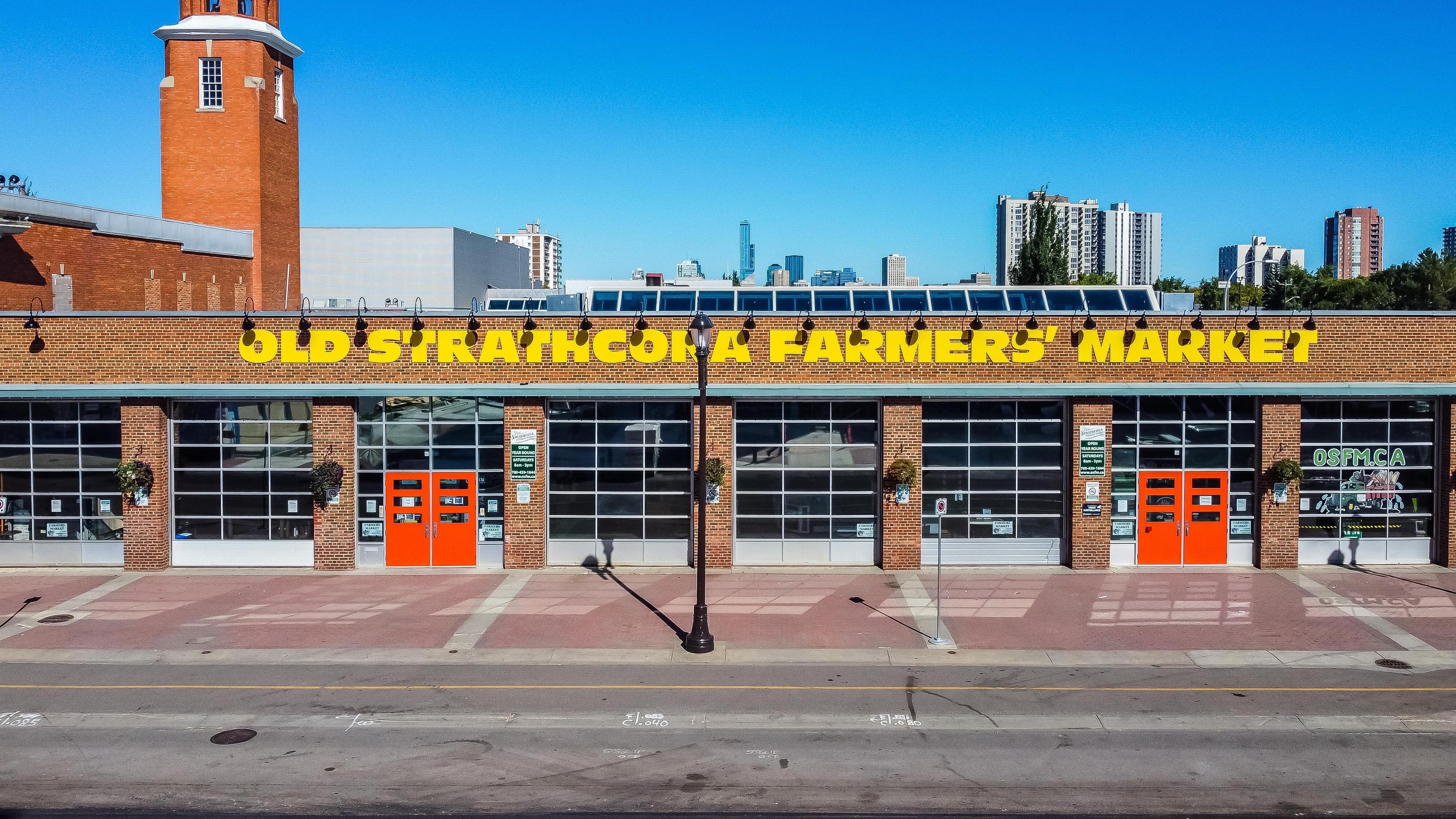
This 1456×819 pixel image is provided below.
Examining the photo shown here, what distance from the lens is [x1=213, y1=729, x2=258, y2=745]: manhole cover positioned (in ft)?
46.5

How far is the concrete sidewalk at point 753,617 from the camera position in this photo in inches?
720

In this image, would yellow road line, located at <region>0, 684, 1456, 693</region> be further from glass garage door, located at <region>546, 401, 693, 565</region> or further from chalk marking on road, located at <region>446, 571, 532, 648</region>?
glass garage door, located at <region>546, 401, 693, 565</region>

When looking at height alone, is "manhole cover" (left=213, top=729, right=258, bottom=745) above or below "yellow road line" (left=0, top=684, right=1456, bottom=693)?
below

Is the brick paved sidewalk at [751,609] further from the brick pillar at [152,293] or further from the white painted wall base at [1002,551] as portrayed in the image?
the brick pillar at [152,293]

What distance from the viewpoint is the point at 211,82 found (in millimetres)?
46062

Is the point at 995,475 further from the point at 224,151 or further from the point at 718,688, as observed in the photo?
the point at 224,151

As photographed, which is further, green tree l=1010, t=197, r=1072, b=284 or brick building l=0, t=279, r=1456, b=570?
green tree l=1010, t=197, r=1072, b=284

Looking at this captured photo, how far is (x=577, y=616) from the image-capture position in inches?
818

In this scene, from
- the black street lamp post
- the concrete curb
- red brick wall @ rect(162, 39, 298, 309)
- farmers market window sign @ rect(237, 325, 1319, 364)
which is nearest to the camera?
the concrete curb

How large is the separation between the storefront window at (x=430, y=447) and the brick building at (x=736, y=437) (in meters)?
0.06

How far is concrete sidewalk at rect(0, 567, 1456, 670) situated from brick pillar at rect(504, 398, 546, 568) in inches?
21.8

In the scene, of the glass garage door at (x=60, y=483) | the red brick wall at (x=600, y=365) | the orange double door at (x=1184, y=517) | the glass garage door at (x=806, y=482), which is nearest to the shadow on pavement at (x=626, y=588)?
the glass garage door at (x=806, y=482)

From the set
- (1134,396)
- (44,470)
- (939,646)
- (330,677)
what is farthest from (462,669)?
(1134,396)

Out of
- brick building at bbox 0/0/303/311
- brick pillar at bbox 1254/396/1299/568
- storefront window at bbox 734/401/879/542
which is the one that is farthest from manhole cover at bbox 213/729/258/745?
brick building at bbox 0/0/303/311
